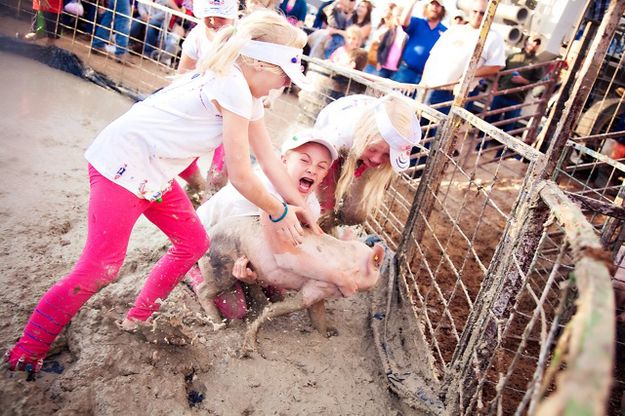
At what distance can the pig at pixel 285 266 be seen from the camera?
2.35 meters

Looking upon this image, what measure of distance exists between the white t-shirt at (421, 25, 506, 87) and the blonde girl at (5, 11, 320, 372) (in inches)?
122

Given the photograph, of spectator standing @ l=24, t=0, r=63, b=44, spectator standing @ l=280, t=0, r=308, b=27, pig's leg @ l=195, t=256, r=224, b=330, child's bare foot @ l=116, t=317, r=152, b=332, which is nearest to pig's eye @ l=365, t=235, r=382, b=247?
pig's leg @ l=195, t=256, r=224, b=330

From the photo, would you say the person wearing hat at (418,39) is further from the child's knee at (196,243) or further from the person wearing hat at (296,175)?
the child's knee at (196,243)

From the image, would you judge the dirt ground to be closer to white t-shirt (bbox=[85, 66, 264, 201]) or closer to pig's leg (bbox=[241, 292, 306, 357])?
pig's leg (bbox=[241, 292, 306, 357])

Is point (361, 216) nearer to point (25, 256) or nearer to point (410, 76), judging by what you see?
point (25, 256)

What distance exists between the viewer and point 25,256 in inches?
100

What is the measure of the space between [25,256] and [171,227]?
1.06 metres

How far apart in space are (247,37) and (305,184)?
0.94 metres

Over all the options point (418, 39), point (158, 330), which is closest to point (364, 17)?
point (418, 39)

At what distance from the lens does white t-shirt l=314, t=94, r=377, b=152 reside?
2764 millimetres

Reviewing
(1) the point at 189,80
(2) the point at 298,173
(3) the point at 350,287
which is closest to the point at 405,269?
(3) the point at 350,287

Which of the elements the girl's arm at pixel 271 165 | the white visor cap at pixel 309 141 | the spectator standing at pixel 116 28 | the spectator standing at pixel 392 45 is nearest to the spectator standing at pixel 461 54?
the spectator standing at pixel 392 45

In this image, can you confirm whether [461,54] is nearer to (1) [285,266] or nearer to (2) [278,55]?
(1) [285,266]

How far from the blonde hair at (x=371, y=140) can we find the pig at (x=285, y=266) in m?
0.43
